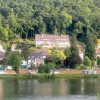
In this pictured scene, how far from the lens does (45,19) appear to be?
60.1 meters

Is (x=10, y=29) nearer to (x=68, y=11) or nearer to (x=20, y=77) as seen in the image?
(x=68, y=11)

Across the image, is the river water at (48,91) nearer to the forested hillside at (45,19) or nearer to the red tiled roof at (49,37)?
the red tiled roof at (49,37)

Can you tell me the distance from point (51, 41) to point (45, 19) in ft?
14.0

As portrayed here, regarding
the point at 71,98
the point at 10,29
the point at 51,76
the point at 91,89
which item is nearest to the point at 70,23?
the point at 10,29

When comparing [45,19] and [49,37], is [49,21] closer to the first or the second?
[45,19]

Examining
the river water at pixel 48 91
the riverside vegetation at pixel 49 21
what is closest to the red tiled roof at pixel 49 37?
the riverside vegetation at pixel 49 21

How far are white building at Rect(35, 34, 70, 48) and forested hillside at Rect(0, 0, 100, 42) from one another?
187cm

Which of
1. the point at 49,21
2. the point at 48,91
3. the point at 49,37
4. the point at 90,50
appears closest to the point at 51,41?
the point at 49,37

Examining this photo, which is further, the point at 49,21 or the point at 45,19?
the point at 45,19

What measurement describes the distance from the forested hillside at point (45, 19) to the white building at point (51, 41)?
1874mm

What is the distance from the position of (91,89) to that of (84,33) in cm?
2775

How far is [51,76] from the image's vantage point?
42.0 m

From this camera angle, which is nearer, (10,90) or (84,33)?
(10,90)

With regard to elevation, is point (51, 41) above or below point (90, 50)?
above
